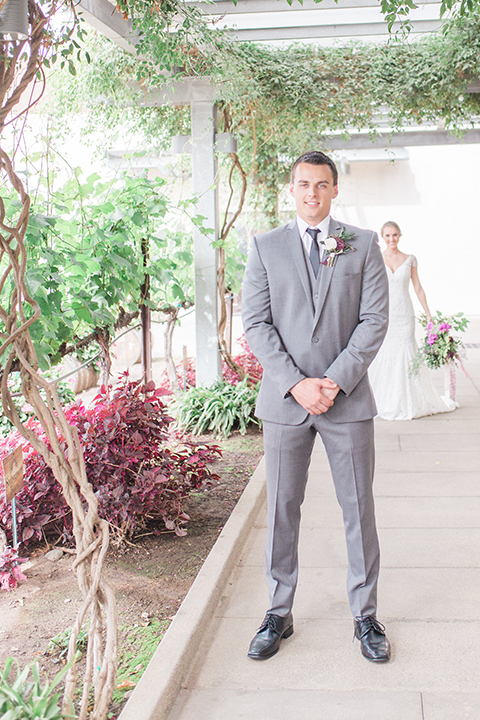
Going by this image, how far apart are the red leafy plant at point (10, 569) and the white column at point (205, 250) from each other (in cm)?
351

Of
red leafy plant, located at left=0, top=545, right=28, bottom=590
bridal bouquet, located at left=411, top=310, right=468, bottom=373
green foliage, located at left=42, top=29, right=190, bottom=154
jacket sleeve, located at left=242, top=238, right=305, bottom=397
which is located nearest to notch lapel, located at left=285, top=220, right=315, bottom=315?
jacket sleeve, located at left=242, top=238, right=305, bottom=397

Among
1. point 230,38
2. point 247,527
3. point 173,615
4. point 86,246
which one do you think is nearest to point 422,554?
point 247,527

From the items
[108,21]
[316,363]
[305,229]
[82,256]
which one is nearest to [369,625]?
[316,363]

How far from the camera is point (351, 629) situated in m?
2.68

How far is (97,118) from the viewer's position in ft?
21.1

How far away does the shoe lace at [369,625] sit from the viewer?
2.48 meters

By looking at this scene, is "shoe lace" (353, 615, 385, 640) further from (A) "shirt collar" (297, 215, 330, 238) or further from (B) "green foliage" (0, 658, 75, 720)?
(A) "shirt collar" (297, 215, 330, 238)

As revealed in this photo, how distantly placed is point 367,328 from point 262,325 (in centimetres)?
39

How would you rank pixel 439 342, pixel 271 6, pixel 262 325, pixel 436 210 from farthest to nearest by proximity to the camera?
pixel 436 210 < pixel 439 342 < pixel 271 6 < pixel 262 325

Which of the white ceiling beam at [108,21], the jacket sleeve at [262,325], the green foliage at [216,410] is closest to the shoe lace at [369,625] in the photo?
the jacket sleeve at [262,325]

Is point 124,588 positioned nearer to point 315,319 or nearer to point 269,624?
Result: point 269,624

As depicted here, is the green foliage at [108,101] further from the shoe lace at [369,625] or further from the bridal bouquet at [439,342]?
the shoe lace at [369,625]

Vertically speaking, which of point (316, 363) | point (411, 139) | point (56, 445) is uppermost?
point (411, 139)

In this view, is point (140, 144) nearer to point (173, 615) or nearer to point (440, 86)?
point (440, 86)
